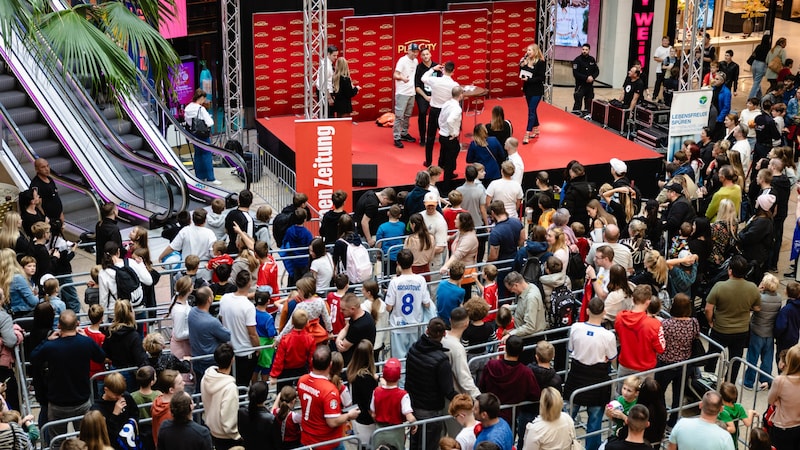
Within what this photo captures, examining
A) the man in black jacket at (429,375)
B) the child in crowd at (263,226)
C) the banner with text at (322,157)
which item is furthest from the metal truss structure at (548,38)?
the man in black jacket at (429,375)

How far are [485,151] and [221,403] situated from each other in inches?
293

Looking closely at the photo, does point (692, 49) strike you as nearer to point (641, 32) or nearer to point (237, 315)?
point (641, 32)

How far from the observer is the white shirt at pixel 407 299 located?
9.92m

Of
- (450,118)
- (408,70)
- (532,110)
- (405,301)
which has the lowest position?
(405,301)

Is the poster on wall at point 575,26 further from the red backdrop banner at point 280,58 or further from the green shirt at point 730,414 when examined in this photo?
the green shirt at point 730,414

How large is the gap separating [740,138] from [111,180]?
9.65m


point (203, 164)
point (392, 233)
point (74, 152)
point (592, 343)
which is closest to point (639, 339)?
point (592, 343)

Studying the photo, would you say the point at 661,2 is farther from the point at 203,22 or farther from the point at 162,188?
the point at 162,188

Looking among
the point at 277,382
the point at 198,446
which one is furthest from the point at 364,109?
the point at 198,446

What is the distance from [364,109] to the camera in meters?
21.7

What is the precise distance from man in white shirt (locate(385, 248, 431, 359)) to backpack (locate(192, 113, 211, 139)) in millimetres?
9007

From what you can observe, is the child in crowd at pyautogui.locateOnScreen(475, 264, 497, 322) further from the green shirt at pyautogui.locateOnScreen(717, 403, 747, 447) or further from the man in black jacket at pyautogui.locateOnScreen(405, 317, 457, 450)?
the green shirt at pyautogui.locateOnScreen(717, 403, 747, 447)

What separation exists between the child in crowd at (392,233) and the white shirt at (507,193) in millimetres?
1451

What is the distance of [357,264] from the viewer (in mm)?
10953
